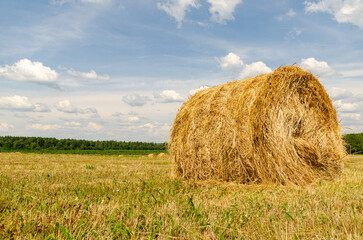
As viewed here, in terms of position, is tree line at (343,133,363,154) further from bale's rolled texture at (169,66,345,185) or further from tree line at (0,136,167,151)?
bale's rolled texture at (169,66,345,185)

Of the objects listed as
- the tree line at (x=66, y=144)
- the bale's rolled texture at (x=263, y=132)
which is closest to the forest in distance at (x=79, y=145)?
the tree line at (x=66, y=144)

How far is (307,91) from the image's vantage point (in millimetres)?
7547

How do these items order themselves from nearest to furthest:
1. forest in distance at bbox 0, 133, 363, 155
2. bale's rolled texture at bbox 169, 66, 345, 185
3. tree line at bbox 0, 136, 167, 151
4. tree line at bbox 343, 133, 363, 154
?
1. bale's rolled texture at bbox 169, 66, 345, 185
2. tree line at bbox 343, 133, 363, 154
3. forest in distance at bbox 0, 133, 363, 155
4. tree line at bbox 0, 136, 167, 151

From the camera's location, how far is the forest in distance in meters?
40.1

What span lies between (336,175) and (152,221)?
6.10 m

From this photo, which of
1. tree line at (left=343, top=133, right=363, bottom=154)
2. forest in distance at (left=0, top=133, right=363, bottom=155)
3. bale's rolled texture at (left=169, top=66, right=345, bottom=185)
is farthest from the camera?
forest in distance at (left=0, top=133, right=363, bottom=155)

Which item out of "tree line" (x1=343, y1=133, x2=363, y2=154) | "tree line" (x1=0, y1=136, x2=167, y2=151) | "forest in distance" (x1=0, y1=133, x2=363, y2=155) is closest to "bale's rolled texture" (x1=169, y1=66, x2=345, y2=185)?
"forest in distance" (x1=0, y1=133, x2=363, y2=155)

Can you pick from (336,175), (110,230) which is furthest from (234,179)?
(110,230)

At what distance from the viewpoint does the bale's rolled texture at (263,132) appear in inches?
249

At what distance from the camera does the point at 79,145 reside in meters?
54.6

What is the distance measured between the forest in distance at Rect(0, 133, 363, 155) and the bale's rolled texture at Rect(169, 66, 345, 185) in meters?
32.3

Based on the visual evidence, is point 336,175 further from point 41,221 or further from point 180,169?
point 41,221

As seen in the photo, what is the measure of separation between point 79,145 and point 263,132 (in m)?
53.0

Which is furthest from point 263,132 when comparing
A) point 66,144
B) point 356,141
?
point 66,144
